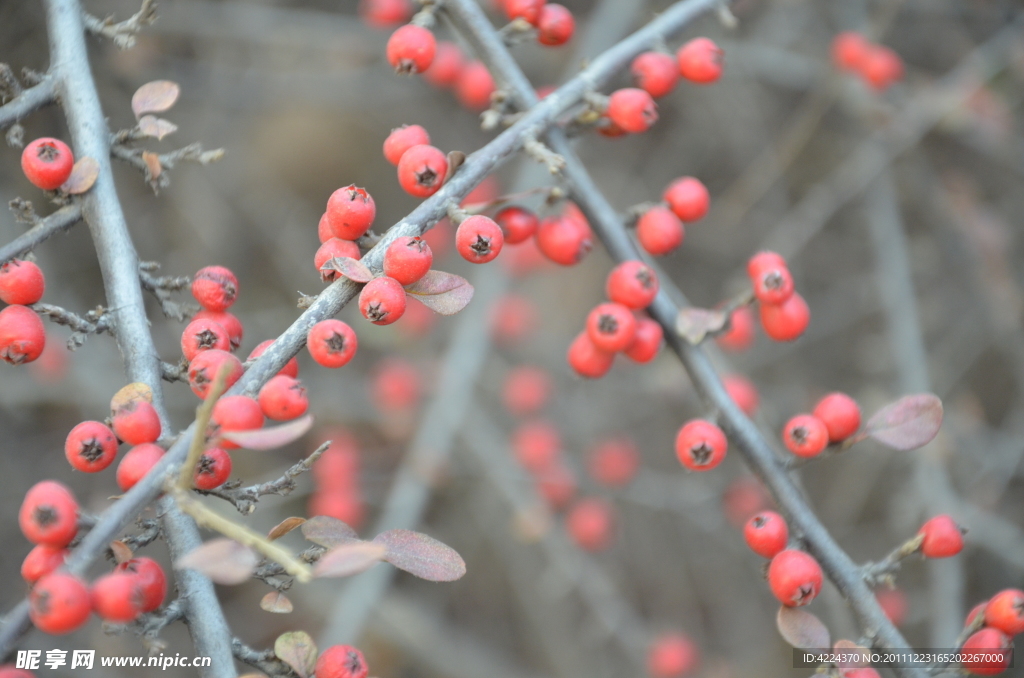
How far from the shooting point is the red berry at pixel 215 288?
1.75 metres

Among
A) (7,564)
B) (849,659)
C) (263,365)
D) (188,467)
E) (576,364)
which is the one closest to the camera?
(188,467)

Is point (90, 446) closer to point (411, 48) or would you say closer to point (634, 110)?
point (411, 48)

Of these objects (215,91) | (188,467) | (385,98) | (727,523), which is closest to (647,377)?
(727,523)

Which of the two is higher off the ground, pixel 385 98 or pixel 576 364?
pixel 385 98

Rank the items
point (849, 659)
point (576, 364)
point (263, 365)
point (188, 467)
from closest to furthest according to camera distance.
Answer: point (188, 467) → point (263, 365) → point (849, 659) → point (576, 364)

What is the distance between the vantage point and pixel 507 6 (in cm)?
221

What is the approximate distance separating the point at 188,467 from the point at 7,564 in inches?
143

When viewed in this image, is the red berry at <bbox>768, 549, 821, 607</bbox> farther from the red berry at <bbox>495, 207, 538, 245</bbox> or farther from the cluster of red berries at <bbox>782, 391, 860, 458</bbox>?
the red berry at <bbox>495, 207, 538, 245</bbox>

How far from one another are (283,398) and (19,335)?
67 cm

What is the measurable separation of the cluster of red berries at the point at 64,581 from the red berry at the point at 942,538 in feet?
6.13

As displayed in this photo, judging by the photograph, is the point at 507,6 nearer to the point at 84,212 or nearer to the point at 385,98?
the point at 84,212

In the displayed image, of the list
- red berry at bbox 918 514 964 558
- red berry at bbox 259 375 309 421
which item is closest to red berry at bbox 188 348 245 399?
red berry at bbox 259 375 309 421

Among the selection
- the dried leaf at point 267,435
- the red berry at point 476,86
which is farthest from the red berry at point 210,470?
the red berry at point 476,86

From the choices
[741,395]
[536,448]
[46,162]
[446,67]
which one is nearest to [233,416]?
[46,162]
